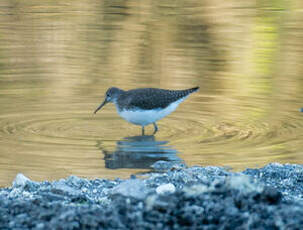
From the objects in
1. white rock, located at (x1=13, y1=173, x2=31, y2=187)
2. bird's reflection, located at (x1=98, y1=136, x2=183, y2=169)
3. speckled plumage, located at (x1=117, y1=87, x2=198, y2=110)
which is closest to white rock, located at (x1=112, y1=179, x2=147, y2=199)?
white rock, located at (x1=13, y1=173, x2=31, y2=187)

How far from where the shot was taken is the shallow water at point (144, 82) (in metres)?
9.84

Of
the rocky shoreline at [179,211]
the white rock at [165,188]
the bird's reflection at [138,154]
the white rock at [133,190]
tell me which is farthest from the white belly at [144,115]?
the rocky shoreline at [179,211]

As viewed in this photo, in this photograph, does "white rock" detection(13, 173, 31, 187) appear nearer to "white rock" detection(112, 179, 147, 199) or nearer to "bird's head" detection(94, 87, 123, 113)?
"white rock" detection(112, 179, 147, 199)

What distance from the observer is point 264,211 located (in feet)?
18.8

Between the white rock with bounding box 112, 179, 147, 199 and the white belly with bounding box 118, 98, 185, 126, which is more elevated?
the white rock with bounding box 112, 179, 147, 199

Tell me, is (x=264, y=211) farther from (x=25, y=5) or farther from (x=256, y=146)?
(x=25, y=5)

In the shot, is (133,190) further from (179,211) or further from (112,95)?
(112,95)

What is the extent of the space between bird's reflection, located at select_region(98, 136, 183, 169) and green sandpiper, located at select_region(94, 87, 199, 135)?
1.81ft

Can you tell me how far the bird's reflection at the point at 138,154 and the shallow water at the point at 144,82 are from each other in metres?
0.02

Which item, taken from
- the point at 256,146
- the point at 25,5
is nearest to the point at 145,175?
the point at 256,146

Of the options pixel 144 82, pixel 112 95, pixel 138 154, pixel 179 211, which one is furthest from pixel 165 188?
pixel 144 82

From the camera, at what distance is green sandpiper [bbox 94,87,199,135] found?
11.2 m

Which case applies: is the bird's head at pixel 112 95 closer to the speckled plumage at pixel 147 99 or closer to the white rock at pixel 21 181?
the speckled plumage at pixel 147 99

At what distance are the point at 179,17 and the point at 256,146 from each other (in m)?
12.0
